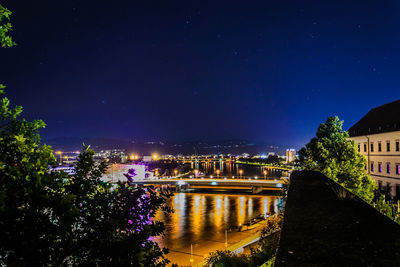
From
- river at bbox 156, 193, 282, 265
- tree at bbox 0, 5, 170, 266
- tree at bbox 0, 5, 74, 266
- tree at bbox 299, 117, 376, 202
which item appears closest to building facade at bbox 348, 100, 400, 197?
tree at bbox 299, 117, 376, 202

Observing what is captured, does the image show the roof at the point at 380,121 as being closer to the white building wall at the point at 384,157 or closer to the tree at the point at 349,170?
the white building wall at the point at 384,157

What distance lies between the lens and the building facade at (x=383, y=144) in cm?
3222

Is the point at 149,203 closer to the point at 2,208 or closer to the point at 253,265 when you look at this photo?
the point at 2,208

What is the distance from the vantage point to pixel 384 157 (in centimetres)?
3419

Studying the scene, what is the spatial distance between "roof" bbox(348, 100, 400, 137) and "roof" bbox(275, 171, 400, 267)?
3300 cm

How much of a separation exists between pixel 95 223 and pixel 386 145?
3877 centimetres

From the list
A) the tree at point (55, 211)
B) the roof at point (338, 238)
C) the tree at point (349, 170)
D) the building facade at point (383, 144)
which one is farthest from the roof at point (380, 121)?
the tree at point (55, 211)

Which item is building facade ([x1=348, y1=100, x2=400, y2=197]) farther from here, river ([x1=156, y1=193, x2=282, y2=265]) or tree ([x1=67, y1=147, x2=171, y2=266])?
tree ([x1=67, y1=147, x2=171, y2=266])

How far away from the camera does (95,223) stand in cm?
394

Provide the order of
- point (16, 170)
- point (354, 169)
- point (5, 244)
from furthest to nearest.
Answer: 1. point (354, 169)
2. point (16, 170)
3. point (5, 244)

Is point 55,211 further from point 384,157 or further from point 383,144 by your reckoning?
point 383,144

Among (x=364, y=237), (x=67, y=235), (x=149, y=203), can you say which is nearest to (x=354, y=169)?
(x=364, y=237)

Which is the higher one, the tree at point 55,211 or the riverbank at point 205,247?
the tree at point 55,211


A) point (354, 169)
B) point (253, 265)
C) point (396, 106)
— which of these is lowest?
point (253, 265)
